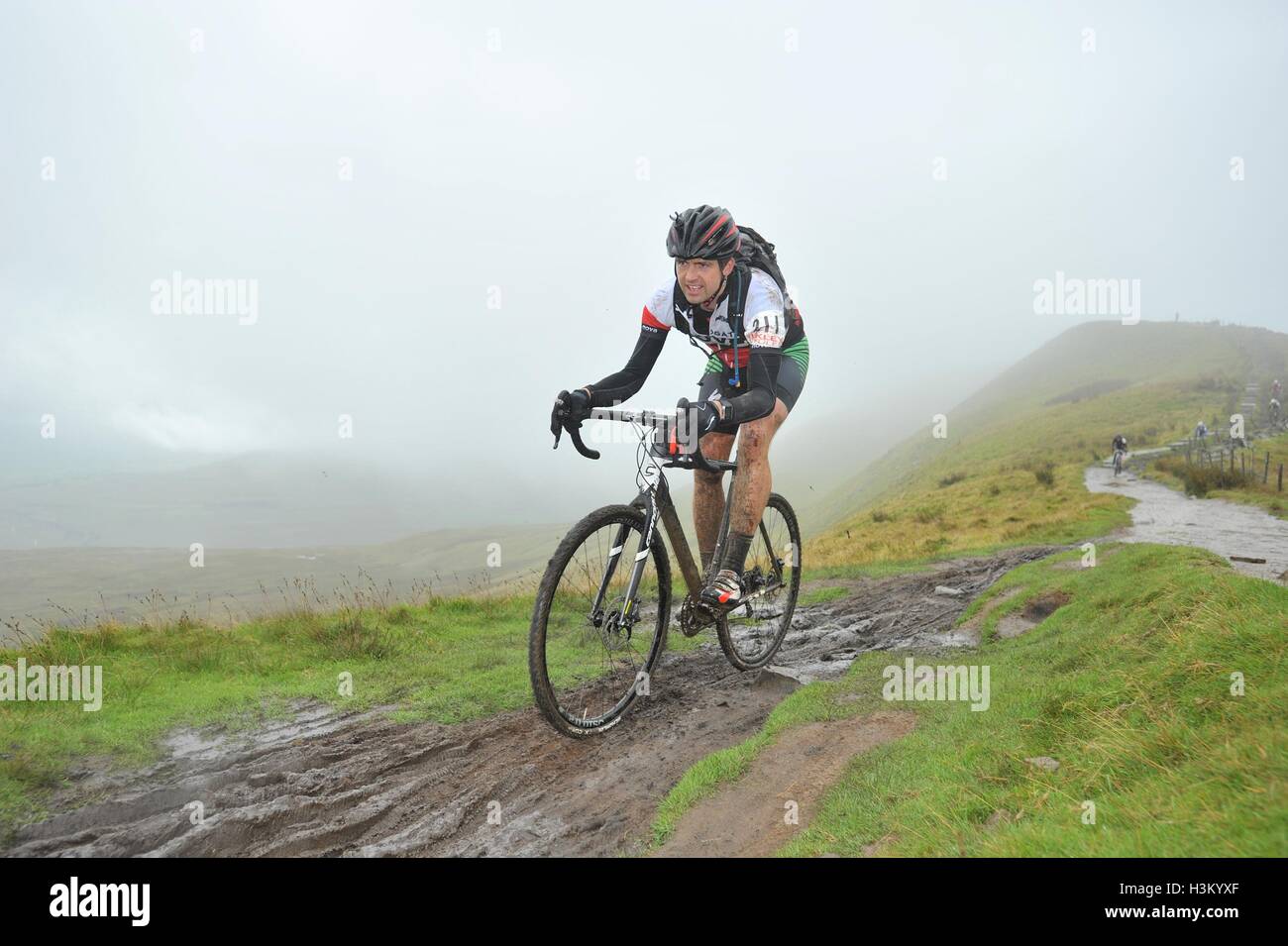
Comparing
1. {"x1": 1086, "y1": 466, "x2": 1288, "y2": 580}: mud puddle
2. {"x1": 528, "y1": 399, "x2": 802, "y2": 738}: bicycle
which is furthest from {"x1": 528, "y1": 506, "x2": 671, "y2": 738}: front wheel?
{"x1": 1086, "y1": 466, "x2": 1288, "y2": 580}: mud puddle

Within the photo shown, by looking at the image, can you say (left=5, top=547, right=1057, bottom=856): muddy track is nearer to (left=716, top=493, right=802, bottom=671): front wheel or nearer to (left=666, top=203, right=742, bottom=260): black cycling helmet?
(left=716, top=493, right=802, bottom=671): front wheel

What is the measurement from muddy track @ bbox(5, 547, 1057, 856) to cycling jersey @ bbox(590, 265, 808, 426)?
8.28ft

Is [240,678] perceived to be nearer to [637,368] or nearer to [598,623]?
[598,623]

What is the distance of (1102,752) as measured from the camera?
2803 millimetres

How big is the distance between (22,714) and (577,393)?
16.9 ft

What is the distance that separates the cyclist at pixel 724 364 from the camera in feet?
17.7

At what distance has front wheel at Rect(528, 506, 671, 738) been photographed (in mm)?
4746

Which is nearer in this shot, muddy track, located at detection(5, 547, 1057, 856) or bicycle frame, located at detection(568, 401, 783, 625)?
muddy track, located at detection(5, 547, 1057, 856)

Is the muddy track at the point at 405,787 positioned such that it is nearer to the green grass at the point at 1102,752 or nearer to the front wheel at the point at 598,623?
the front wheel at the point at 598,623

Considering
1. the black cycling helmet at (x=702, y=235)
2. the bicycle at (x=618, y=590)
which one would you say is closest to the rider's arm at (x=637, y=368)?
the bicycle at (x=618, y=590)

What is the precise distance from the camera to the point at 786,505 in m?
7.84

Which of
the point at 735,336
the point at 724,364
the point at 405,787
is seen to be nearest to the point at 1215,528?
the point at 724,364
